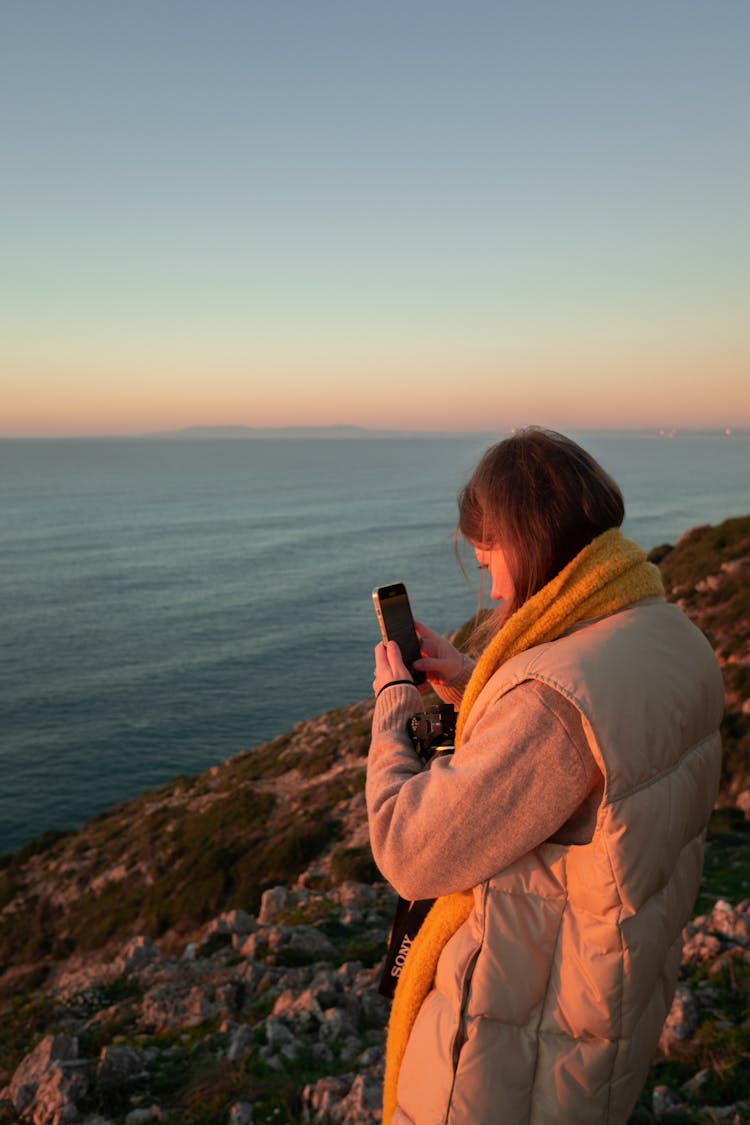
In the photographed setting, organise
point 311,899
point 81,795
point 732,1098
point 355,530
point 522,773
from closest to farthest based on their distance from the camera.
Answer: point 522,773, point 732,1098, point 311,899, point 81,795, point 355,530

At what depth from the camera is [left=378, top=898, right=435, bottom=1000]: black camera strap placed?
8.00 ft

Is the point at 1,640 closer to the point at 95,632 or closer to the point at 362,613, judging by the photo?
the point at 95,632

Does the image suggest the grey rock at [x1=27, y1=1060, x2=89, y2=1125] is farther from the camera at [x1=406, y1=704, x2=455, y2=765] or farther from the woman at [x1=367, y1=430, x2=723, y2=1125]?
the camera at [x1=406, y1=704, x2=455, y2=765]

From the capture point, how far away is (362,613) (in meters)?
82.4

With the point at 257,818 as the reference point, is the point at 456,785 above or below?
above

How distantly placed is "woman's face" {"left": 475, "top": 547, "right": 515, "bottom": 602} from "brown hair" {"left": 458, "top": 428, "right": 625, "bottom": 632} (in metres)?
0.02

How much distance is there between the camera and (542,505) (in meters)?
2.19

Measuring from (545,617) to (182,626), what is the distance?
266 ft

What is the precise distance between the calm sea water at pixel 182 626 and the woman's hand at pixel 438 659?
0.98 metres

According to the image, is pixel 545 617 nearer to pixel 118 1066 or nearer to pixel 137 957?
pixel 118 1066

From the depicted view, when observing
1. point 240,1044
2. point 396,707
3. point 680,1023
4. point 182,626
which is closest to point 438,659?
point 396,707

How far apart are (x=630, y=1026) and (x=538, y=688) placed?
97 cm

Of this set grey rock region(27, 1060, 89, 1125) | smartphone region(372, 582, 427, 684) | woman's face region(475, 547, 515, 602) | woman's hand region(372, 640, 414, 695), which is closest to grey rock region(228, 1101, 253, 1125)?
grey rock region(27, 1060, 89, 1125)

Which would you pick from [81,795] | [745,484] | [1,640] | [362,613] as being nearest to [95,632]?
[1,640]
